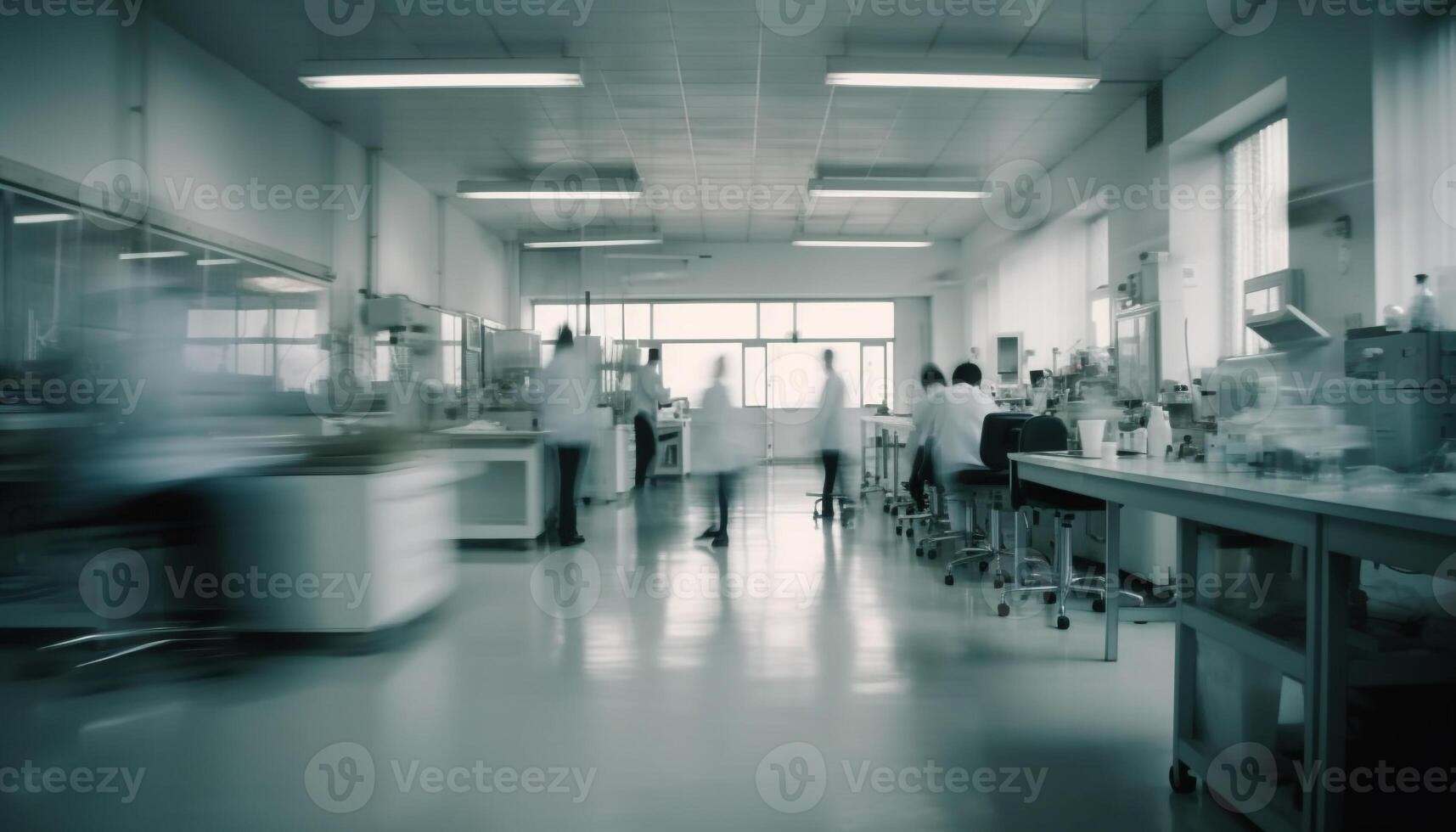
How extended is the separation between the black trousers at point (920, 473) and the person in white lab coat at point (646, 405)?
11.7 ft

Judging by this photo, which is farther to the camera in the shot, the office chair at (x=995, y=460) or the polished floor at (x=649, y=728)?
the office chair at (x=995, y=460)

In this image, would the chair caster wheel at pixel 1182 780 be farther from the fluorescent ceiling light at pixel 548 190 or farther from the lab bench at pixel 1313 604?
the fluorescent ceiling light at pixel 548 190

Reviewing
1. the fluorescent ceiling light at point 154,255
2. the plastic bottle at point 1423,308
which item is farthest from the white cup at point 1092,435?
the fluorescent ceiling light at point 154,255

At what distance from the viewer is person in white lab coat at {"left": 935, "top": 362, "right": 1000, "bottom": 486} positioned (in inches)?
176

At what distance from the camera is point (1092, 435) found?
2727 millimetres

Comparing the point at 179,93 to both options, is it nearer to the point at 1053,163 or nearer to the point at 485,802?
the point at 485,802

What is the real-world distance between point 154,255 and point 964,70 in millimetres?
5216

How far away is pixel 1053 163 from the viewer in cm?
767

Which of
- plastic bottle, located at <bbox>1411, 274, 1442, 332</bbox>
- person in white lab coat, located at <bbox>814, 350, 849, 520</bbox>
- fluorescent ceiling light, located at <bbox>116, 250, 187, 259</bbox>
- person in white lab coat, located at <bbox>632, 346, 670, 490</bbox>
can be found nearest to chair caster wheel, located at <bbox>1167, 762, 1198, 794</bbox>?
plastic bottle, located at <bbox>1411, 274, 1442, 332</bbox>

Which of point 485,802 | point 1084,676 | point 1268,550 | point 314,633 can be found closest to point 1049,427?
point 1084,676

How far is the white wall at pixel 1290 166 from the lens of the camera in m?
3.80

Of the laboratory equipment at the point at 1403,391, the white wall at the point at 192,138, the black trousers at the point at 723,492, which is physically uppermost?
the white wall at the point at 192,138

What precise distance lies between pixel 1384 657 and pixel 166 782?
2.87 m

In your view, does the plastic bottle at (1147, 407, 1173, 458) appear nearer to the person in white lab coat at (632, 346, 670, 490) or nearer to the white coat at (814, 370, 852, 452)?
the white coat at (814, 370, 852, 452)
